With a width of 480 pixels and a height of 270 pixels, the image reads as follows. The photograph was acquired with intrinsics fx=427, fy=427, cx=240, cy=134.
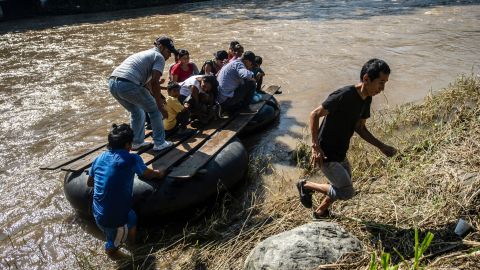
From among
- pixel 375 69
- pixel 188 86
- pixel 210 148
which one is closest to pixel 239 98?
pixel 188 86

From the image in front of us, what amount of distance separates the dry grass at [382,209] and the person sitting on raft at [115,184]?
0.42 metres

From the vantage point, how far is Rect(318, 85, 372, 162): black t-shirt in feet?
11.8

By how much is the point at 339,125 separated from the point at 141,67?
2.43 meters

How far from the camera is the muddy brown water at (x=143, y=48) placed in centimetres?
506

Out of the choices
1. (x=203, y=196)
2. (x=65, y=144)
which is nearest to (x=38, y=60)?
(x=65, y=144)

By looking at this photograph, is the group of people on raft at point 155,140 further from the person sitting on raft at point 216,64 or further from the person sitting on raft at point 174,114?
the person sitting on raft at point 216,64

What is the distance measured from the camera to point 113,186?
386cm

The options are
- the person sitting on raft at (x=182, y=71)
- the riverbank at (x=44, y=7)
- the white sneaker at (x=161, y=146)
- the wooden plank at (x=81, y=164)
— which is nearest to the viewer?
the wooden plank at (x=81, y=164)

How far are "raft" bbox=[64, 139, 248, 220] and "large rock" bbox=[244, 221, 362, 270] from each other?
1.45 m

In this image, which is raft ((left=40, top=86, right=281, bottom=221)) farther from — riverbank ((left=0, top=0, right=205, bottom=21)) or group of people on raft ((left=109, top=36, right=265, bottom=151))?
riverbank ((left=0, top=0, right=205, bottom=21))

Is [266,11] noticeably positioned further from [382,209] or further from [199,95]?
[382,209]

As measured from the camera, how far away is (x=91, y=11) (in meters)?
22.0

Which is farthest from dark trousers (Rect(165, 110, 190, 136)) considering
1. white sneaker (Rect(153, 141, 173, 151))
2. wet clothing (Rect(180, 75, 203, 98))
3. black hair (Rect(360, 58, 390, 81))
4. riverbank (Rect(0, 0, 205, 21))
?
riverbank (Rect(0, 0, 205, 21))

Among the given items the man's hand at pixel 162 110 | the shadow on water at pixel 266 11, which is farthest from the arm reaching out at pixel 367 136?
the shadow on water at pixel 266 11
